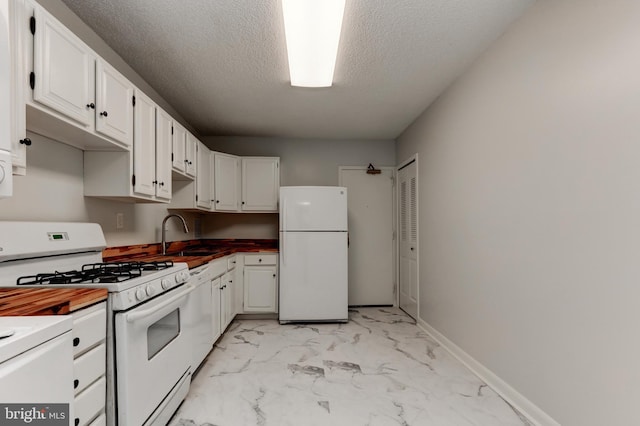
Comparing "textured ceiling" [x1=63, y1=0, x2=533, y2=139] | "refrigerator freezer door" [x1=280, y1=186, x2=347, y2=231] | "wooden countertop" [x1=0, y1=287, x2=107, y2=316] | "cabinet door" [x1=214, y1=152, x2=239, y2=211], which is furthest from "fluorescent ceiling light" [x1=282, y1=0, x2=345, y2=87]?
"wooden countertop" [x1=0, y1=287, x2=107, y2=316]

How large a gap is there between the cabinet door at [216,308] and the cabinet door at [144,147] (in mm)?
1076

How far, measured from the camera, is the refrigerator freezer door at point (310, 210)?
373 cm

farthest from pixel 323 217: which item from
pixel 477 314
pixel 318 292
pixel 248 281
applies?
pixel 477 314

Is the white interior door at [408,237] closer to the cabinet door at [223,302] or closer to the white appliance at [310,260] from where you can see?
the white appliance at [310,260]

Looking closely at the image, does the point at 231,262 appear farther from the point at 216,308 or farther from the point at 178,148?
the point at 178,148

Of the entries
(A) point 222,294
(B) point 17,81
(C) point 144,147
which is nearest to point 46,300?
(B) point 17,81

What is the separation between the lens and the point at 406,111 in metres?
3.51

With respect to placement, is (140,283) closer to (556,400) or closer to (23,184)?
(23,184)

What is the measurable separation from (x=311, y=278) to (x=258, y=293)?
0.69 m

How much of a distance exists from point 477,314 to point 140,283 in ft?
7.54

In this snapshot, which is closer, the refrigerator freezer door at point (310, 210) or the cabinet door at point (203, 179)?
the cabinet door at point (203, 179)

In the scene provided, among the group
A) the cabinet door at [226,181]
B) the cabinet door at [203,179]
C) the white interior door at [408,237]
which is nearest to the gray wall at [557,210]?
the white interior door at [408,237]

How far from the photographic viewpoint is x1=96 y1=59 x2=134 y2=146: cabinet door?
170cm

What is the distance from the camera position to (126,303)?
1.37 metres
